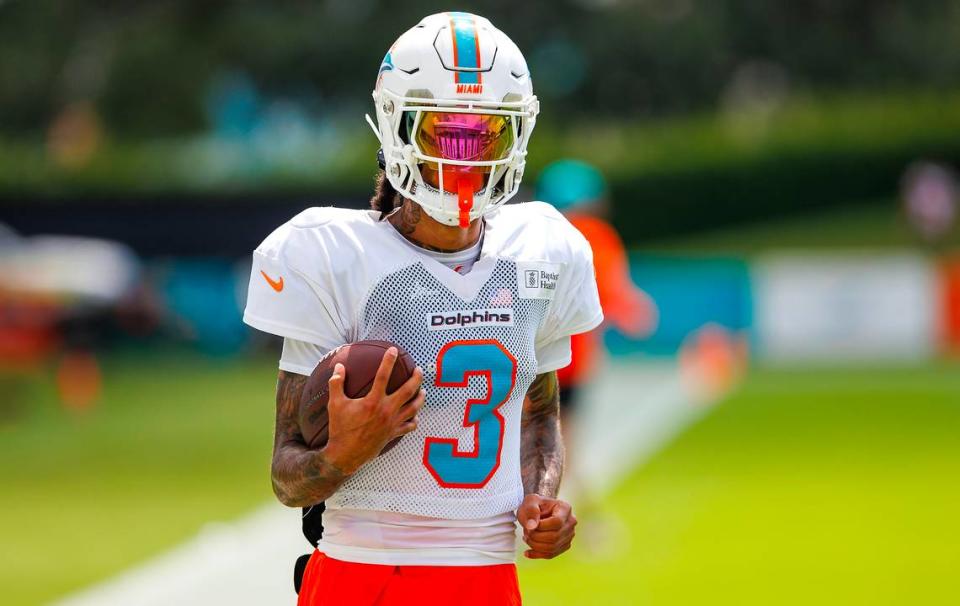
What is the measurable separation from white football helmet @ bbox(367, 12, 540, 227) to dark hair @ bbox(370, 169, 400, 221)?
20 centimetres

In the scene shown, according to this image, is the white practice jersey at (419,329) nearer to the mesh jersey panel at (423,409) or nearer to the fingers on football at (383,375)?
the mesh jersey panel at (423,409)

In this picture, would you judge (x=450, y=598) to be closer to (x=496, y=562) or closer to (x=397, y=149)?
(x=496, y=562)

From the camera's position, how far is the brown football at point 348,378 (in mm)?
3094

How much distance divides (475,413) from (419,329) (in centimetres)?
22

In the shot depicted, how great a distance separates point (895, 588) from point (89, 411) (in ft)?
29.7

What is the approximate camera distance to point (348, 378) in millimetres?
3092

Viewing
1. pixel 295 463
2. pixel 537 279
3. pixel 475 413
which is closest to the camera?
pixel 295 463

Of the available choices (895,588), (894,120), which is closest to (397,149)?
(895,588)

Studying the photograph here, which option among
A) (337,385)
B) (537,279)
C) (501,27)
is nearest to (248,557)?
(537,279)

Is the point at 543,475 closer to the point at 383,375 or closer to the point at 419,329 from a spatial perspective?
the point at 419,329

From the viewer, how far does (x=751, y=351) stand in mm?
18750

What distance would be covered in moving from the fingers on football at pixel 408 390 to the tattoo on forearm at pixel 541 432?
55 centimetres

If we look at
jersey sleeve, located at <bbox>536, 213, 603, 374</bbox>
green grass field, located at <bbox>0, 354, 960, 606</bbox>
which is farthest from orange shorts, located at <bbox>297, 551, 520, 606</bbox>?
green grass field, located at <bbox>0, 354, 960, 606</bbox>

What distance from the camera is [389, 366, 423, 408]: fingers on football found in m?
3.08
